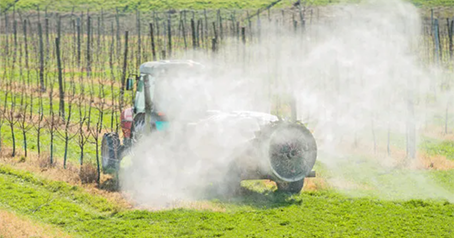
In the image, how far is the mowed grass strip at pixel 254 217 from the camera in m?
16.7

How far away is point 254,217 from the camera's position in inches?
705

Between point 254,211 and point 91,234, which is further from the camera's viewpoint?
point 254,211

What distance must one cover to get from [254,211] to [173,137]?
4.22m

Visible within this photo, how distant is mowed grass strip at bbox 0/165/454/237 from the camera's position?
16.7 metres

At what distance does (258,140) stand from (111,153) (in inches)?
264

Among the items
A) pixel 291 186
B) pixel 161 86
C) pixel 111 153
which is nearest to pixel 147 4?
pixel 111 153

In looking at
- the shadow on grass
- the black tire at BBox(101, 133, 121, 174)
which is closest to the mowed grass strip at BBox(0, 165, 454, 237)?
the shadow on grass

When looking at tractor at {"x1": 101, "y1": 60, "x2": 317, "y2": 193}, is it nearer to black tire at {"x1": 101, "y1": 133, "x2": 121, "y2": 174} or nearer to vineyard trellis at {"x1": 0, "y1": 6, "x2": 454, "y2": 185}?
black tire at {"x1": 101, "y1": 133, "x2": 121, "y2": 174}

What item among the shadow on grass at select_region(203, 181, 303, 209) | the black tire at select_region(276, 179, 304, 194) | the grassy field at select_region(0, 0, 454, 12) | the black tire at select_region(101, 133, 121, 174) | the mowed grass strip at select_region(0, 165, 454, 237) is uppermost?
the grassy field at select_region(0, 0, 454, 12)

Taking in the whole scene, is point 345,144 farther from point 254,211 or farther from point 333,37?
point 254,211

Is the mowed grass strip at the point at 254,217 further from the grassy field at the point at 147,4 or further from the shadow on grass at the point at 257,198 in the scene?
the grassy field at the point at 147,4

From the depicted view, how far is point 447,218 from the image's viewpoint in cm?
1766

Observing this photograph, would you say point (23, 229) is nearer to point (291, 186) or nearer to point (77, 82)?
point (291, 186)

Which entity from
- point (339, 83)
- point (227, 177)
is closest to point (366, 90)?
point (339, 83)
